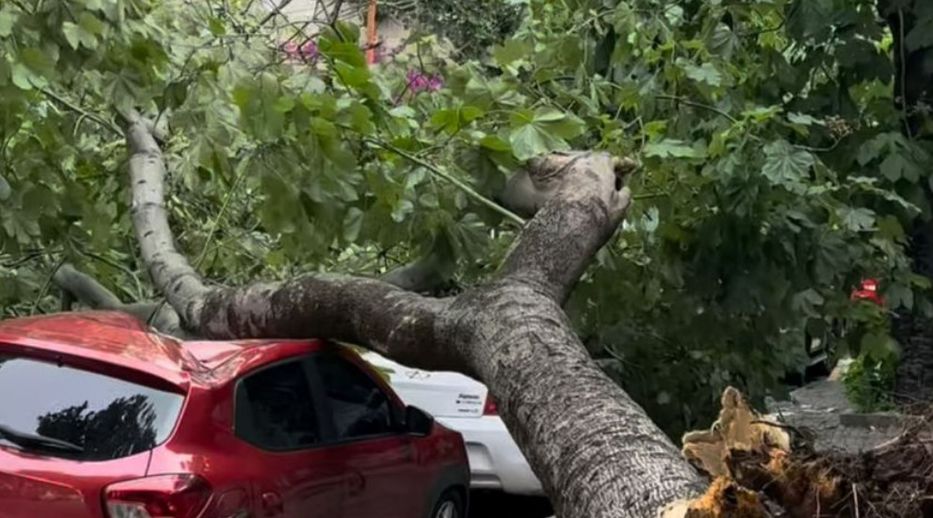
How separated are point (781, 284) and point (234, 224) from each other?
11.5ft

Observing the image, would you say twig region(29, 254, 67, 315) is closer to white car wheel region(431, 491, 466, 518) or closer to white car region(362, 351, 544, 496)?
white car region(362, 351, 544, 496)

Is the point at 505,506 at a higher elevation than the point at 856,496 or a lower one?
lower

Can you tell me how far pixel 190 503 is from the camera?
192 inches

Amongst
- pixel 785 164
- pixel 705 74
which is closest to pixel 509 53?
pixel 705 74

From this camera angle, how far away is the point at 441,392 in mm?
9203

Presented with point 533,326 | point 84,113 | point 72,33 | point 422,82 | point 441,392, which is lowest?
point 441,392

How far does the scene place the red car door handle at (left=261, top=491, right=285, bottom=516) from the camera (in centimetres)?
538

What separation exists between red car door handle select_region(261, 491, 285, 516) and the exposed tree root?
2.97 metres

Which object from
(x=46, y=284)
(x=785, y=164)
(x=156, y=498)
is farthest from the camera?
(x=46, y=284)

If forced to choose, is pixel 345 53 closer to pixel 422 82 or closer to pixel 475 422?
pixel 422 82

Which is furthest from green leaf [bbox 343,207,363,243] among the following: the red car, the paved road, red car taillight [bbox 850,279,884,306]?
the paved road

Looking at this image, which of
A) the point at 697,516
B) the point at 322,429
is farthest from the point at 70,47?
the point at 697,516

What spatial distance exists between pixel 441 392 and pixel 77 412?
171 inches

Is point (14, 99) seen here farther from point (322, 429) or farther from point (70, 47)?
point (322, 429)
